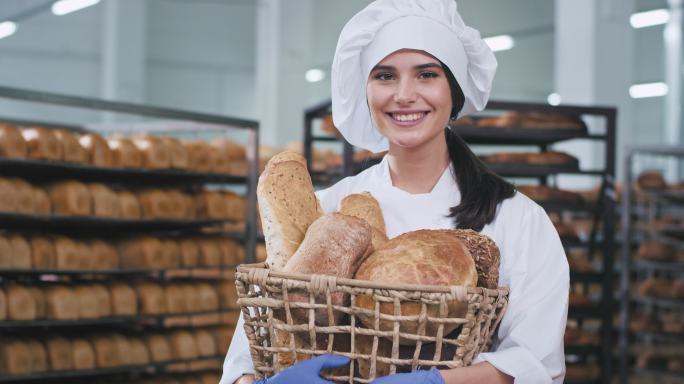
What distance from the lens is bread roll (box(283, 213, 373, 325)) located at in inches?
44.5

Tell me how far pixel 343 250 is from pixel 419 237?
0.12 m

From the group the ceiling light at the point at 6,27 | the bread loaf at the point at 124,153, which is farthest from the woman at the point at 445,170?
the ceiling light at the point at 6,27

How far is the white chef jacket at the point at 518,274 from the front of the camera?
51.9 inches

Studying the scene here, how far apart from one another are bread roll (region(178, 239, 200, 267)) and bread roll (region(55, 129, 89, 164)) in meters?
0.89

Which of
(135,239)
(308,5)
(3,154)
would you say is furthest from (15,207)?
(308,5)

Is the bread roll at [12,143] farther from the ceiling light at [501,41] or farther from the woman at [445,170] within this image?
the ceiling light at [501,41]

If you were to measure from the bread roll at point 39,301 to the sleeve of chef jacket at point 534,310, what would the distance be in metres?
3.40

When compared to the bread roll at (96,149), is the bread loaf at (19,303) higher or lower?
lower

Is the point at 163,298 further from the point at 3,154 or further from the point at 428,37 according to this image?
the point at 428,37

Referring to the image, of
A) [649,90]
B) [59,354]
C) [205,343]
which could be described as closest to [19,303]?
[59,354]

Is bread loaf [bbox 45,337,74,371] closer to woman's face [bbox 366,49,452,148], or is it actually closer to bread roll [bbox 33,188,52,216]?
bread roll [bbox 33,188,52,216]

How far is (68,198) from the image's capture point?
4340 mm

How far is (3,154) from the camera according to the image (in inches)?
160

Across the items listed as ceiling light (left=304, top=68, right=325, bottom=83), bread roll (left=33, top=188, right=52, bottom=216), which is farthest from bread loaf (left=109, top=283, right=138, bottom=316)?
ceiling light (left=304, top=68, right=325, bottom=83)
